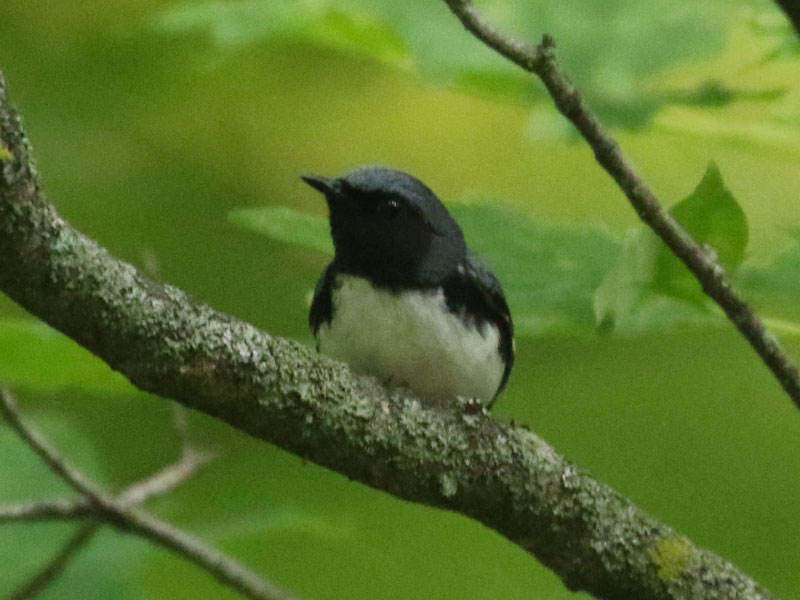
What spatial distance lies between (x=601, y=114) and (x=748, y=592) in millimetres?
553

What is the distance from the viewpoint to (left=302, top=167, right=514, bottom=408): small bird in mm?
1545

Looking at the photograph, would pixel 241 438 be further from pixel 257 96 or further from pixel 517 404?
pixel 257 96

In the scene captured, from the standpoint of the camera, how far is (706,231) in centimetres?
108

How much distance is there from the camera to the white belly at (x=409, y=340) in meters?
1.54

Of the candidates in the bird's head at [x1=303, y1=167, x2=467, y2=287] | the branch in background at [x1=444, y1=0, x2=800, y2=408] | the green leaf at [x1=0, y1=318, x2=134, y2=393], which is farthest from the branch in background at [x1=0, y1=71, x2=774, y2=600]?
the bird's head at [x1=303, y1=167, x2=467, y2=287]

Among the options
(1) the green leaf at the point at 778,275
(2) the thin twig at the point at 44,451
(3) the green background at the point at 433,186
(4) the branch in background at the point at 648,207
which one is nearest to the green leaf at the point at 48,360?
(3) the green background at the point at 433,186

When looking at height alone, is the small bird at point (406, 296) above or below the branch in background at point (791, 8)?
below

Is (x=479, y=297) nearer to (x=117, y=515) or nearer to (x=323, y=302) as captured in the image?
(x=323, y=302)

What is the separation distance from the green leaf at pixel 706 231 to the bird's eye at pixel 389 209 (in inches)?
23.9

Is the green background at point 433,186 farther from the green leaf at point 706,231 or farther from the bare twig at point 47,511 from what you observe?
the bare twig at point 47,511

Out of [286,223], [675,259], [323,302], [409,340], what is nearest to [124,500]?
[323,302]

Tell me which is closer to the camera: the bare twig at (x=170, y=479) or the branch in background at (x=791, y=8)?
the branch in background at (x=791, y=8)

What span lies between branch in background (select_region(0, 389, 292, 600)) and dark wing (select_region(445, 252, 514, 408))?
1.70 ft

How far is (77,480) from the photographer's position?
1646mm
